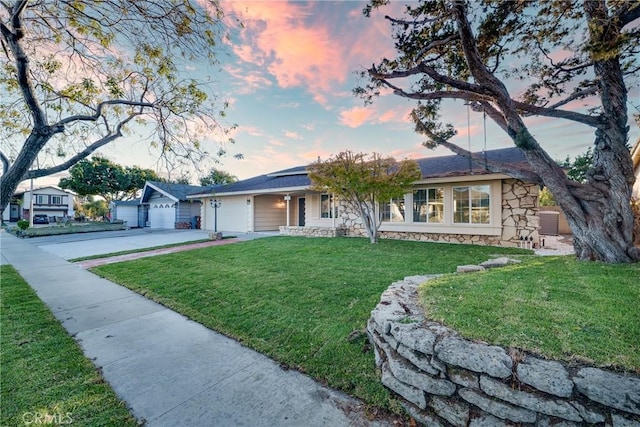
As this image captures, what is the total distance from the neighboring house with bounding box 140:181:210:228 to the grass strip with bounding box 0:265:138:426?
17729 mm

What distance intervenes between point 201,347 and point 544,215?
16.1m

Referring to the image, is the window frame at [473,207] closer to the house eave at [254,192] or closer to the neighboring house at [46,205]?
the house eave at [254,192]

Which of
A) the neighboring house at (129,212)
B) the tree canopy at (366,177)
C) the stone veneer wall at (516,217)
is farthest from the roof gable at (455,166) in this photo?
the neighboring house at (129,212)

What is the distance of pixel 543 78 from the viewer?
720cm

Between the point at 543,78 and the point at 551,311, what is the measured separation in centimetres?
747

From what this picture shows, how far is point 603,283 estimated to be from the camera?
3416mm

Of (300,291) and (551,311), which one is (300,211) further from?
(551,311)

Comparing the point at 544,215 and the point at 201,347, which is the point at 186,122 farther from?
the point at 544,215

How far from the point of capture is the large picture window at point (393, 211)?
11.8 metres

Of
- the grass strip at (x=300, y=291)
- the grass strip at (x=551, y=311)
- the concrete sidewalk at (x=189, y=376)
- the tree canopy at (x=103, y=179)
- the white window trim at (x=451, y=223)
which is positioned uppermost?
the tree canopy at (x=103, y=179)

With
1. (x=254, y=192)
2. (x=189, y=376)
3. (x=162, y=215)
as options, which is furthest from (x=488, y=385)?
(x=162, y=215)

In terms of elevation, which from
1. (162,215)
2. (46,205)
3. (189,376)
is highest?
(46,205)

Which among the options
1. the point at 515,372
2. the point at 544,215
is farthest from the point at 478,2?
the point at 544,215

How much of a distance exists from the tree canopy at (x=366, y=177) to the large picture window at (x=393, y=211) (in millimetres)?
1657
